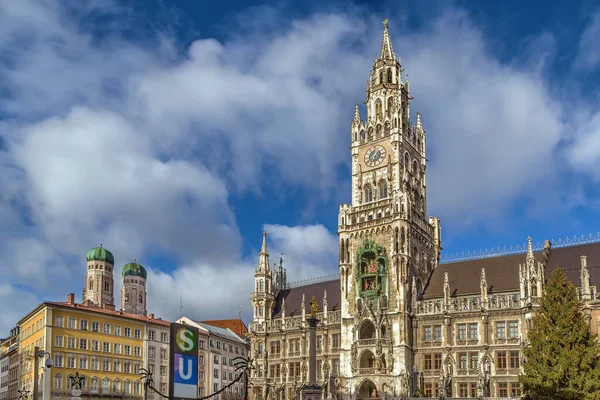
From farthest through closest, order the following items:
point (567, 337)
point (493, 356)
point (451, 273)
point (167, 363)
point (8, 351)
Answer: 1. point (8, 351)
2. point (167, 363)
3. point (451, 273)
4. point (493, 356)
5. point (567, 337)

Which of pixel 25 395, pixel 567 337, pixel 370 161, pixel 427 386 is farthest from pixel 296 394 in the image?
pixel 567 337

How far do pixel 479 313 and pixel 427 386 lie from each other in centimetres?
1046

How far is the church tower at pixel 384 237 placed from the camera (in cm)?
8381

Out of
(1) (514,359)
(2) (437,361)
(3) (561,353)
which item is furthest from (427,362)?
(3) (561,353)

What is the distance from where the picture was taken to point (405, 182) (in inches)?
3610

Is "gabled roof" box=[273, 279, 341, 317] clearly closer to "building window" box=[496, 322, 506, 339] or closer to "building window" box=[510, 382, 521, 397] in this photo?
"building window" box=[496, 322, 506, 339]

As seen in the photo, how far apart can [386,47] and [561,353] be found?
58.1 metres

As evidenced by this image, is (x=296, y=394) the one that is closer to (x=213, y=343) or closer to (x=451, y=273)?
(x=451, y=273)

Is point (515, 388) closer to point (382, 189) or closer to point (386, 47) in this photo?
point (382, 189)

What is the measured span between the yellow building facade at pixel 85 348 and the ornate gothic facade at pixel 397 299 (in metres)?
19.7

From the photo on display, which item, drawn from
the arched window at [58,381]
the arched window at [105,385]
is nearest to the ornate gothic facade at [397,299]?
the arched window at [105,385]

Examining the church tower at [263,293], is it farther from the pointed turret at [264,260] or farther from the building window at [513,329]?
the building window at [513,329]

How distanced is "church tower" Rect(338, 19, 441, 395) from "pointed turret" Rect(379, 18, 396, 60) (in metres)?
0.15

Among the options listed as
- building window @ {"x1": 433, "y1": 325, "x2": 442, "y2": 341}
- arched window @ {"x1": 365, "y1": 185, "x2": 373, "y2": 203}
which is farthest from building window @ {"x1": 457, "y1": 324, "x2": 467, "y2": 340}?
arched window @ {"x1": 365, "y1": 185, "x2": 373, "y2": 203}
